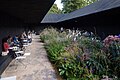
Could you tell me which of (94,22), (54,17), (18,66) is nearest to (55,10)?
(54,17)

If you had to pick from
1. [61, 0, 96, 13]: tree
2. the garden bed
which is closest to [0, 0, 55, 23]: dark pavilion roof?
the garden bed

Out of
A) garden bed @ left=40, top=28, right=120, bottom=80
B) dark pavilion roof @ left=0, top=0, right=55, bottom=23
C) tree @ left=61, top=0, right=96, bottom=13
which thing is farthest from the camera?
tree @ left=61, top=0, right=96, bottom=13

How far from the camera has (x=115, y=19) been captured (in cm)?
965

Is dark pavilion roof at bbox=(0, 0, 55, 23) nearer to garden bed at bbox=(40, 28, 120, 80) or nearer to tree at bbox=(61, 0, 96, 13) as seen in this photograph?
garden bed at bbox=(40, 28, 120, 80)

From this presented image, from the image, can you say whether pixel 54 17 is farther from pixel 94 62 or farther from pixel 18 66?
pixel 94 62

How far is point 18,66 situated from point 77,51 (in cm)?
303

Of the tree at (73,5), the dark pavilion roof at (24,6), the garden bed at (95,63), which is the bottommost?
the garden bed at (95,63)

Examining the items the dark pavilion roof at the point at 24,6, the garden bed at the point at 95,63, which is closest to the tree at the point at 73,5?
the dark pavilion roof at the point at 24,6

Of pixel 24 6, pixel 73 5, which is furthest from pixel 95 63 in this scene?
pixel 73 5

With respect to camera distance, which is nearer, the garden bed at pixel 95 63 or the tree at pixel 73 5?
the garden bed at pixel 95 63

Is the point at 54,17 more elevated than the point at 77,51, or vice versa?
the point at 54,17

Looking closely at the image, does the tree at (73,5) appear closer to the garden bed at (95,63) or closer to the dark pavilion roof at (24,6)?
the dark pavilion roof at (24,6)

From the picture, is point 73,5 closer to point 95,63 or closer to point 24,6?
point 24,6

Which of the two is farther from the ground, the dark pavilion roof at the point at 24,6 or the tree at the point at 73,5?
the tree at the point at 73,5
